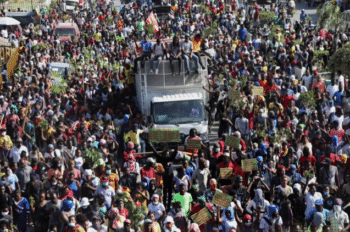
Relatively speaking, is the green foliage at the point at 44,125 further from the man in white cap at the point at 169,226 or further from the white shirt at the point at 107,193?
the man in white cap at the point at 169,226

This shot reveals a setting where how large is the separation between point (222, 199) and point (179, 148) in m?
6.00

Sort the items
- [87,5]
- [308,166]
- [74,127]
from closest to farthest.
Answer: [308,166] → [74,127] → [87,5]

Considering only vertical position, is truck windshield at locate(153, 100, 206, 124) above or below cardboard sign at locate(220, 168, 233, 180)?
above

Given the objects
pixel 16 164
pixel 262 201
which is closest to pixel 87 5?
pixel 16 164

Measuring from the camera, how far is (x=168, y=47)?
2205 centimetres

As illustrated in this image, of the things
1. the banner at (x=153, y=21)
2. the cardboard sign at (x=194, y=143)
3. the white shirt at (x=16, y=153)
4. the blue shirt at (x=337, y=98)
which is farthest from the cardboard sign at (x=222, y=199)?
the banner at (x=153, y=21)

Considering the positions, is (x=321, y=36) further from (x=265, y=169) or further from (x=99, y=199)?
(x=99, y=199)

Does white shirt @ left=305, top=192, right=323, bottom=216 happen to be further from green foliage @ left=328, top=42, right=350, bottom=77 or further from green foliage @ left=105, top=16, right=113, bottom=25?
green foliage @ left=105, top=16, right=113, bottom=25

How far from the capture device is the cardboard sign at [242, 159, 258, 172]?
52.7ft

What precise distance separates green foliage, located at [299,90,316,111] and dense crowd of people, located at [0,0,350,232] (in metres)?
0.03

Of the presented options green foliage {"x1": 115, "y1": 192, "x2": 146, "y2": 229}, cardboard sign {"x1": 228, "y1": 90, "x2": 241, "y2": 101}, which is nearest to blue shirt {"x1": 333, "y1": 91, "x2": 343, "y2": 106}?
cardboard sign {"x1": 228, "y1": 90, "x2": 241, "y2": 101}

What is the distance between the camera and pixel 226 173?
16.6 meters

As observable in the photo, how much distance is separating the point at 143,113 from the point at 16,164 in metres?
4.91

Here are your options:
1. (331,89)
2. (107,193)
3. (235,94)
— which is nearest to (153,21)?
(331,89)
